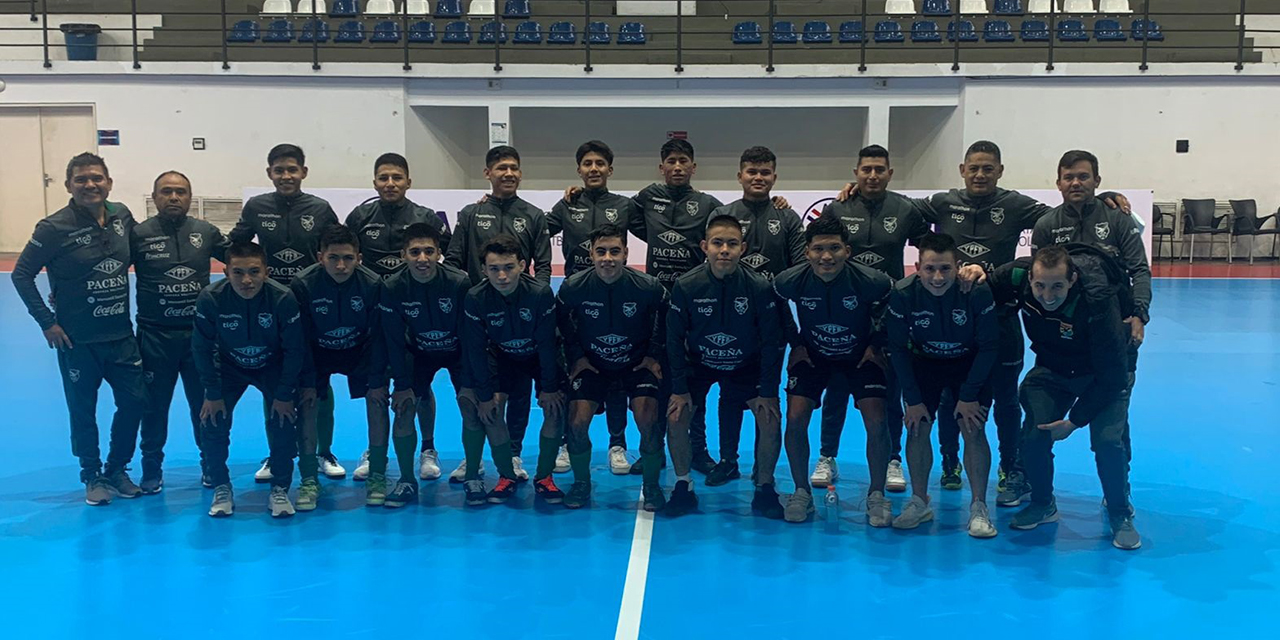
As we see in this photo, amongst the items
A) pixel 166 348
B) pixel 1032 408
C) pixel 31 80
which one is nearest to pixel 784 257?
pixel 1032 408

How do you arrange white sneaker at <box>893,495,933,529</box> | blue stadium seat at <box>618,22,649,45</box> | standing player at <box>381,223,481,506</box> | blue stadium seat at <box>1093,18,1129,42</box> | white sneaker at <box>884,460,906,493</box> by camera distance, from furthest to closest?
Answer: blue stadium seat at <box>618,22,649,45</box> → blue stadium seat at <box>1093,18,1129,42</box> → white sneaker at <box>884,460,906,493</box> → standing player at <box>381,223,481,506</box> → white sneaker at <box>893,495,933,529</box>

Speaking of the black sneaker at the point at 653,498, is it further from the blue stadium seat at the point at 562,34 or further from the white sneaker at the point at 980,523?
the blue stadium seat at the point at 562,34

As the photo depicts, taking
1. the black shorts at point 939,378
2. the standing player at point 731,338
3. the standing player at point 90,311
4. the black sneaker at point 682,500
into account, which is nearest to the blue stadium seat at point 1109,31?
the black shorts at point 939,378

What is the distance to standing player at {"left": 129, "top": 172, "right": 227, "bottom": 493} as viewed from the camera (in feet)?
21.0

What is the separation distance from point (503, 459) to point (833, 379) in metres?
2.12

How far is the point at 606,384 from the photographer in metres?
6.31

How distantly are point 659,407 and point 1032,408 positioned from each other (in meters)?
2.16

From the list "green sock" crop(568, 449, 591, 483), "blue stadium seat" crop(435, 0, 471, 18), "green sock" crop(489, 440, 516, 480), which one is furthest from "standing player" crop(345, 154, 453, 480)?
"blue stadium seat" crop(435, 0, 471, 18)

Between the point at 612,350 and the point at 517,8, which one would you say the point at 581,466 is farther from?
the point at 517,8

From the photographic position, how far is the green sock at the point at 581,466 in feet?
20.7

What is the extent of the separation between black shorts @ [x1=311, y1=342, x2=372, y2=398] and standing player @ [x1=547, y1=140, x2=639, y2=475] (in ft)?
4.77

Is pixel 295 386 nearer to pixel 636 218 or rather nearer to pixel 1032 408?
pixel 636 218

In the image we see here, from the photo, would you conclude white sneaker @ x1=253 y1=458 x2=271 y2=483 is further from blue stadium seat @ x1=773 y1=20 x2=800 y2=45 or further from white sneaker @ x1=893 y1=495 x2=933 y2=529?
blue stadium seat @ x1=773 y1=20 x2=800 y2=45

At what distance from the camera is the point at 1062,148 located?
21.2 metres
